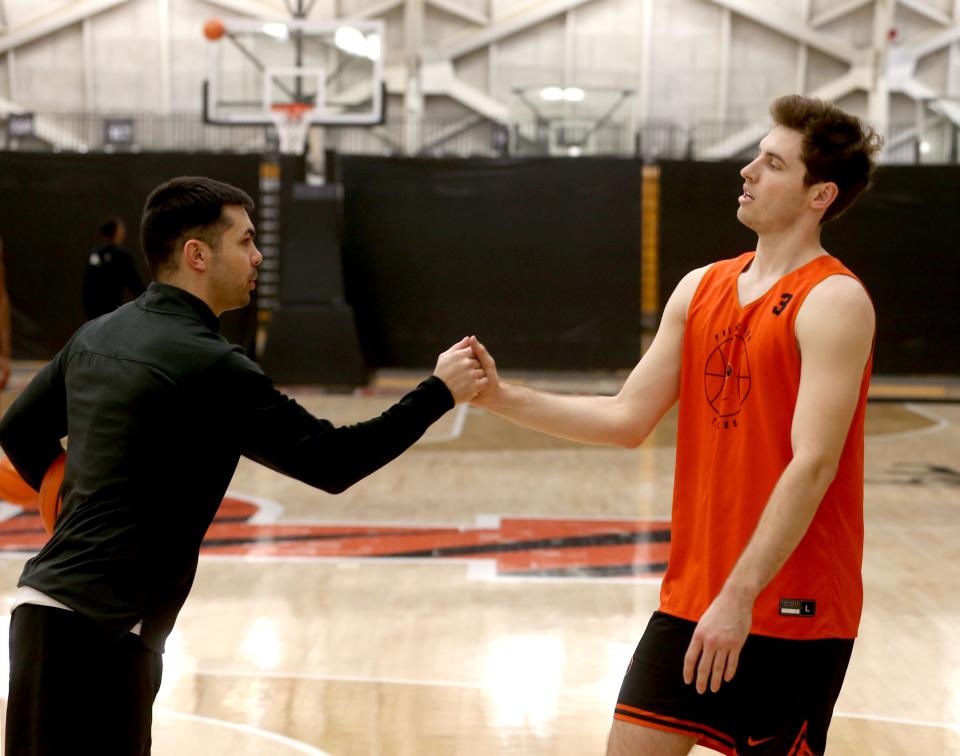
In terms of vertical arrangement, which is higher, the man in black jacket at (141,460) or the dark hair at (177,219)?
the dark hair at (177,219)

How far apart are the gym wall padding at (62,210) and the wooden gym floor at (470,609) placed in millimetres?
5497

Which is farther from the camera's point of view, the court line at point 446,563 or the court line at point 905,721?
the court line at point 446,563

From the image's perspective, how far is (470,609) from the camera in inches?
217

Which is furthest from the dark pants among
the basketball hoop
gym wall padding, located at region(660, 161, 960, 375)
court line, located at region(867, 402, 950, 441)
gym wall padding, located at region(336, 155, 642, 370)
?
the basketball hoop

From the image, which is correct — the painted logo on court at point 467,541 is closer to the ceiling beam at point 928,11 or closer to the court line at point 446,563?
the court line at point 446,563

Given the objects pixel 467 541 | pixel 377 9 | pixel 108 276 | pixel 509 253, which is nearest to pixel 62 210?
pixel 108 276

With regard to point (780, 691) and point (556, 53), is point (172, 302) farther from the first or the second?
point (556, 53)

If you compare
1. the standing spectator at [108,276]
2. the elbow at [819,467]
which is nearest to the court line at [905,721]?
the elbow at [819,467]

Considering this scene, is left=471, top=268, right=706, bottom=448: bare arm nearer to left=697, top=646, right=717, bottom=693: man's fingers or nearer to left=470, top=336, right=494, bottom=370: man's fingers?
left=470, top=336, right=494, bottom=370: man's fingers

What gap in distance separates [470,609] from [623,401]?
281 centimetres

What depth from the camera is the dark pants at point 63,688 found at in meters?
2.41

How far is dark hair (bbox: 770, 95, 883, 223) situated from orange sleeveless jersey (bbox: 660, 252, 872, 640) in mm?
183

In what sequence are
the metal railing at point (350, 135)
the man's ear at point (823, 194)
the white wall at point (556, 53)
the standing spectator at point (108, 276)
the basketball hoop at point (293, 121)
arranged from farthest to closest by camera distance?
the white wall at point (556, 53) < the metal railing at point (350, 135) < the basketball hoop at point (293, 121) < the standing spectator at point (108, 276) < the man's ear at point (823, 194)

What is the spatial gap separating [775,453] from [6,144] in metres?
22.2
